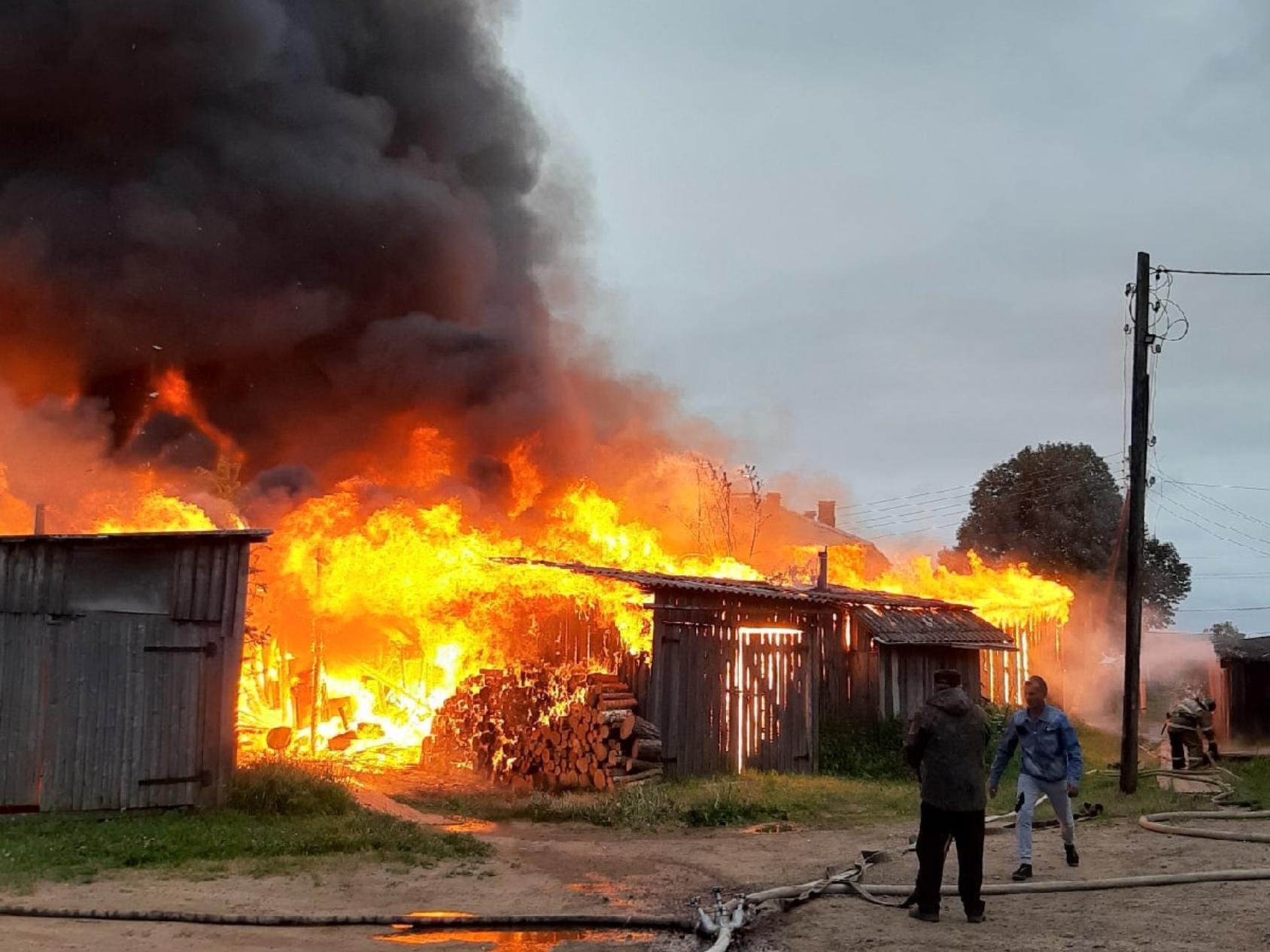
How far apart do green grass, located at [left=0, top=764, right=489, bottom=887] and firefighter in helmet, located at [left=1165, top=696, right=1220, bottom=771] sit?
41.9 feet

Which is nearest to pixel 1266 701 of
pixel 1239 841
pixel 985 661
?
pixel 985 661

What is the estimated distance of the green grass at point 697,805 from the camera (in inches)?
539

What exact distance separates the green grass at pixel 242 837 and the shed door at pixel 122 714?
30 centimetres

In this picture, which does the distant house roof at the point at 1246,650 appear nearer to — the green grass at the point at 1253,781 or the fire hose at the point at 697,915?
the green grass at the point at 1253,781

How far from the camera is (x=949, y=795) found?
7672 mm

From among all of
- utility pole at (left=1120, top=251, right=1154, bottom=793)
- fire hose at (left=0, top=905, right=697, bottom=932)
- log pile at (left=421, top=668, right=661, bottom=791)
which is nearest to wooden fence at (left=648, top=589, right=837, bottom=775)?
log pile at (left=421, top=668, right=661, bottom=791)

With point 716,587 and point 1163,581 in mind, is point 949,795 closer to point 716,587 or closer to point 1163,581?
point 716,587

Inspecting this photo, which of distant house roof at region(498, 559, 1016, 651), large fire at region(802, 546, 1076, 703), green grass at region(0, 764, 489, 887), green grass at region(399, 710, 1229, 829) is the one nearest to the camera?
green grass at region(0, 764, 489, 887)

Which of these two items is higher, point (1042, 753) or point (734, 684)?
point (1042, 753)

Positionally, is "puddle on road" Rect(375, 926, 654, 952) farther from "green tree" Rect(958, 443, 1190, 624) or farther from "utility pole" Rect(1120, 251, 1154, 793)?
"green tree" Rect(958, 443, 1190, 624)

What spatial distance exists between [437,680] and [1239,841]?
13682mm

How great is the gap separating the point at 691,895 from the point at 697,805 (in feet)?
16.5

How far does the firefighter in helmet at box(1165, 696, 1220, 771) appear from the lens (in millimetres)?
18000

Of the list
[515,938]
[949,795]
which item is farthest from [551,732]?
[949,795]
